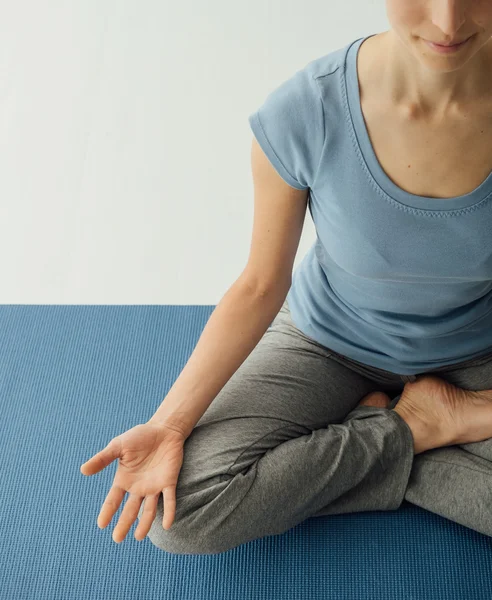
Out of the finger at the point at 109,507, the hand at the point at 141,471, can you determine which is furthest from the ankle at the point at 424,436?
the finger at the point at 109,507

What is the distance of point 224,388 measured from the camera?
5.22 ft

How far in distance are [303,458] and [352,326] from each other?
0.28 metres

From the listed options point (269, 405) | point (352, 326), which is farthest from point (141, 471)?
point (352, 326)

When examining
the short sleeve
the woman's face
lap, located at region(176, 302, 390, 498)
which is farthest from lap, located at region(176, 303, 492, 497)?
the woman's face

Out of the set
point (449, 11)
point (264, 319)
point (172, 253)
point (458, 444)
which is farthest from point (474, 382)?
point (172, 253)

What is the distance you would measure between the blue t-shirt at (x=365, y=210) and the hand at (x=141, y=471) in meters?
0.46

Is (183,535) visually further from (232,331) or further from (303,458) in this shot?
(232,331)

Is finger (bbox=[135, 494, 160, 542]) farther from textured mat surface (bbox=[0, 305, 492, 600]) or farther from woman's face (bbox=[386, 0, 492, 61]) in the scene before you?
woman's face (bbox=[386, 0, 492, 61])

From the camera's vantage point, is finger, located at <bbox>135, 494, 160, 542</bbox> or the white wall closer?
finger, located at <bbox>135, 494, 160, 542</bbox>

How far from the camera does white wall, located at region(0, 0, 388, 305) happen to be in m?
2.27

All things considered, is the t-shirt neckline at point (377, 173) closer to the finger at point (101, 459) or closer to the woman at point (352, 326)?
the woman at point (352, 326)

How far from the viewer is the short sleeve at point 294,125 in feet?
3.98

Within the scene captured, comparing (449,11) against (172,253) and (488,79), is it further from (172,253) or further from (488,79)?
(172,253)

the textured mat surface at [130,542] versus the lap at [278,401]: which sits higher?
the lap at [278,401]
